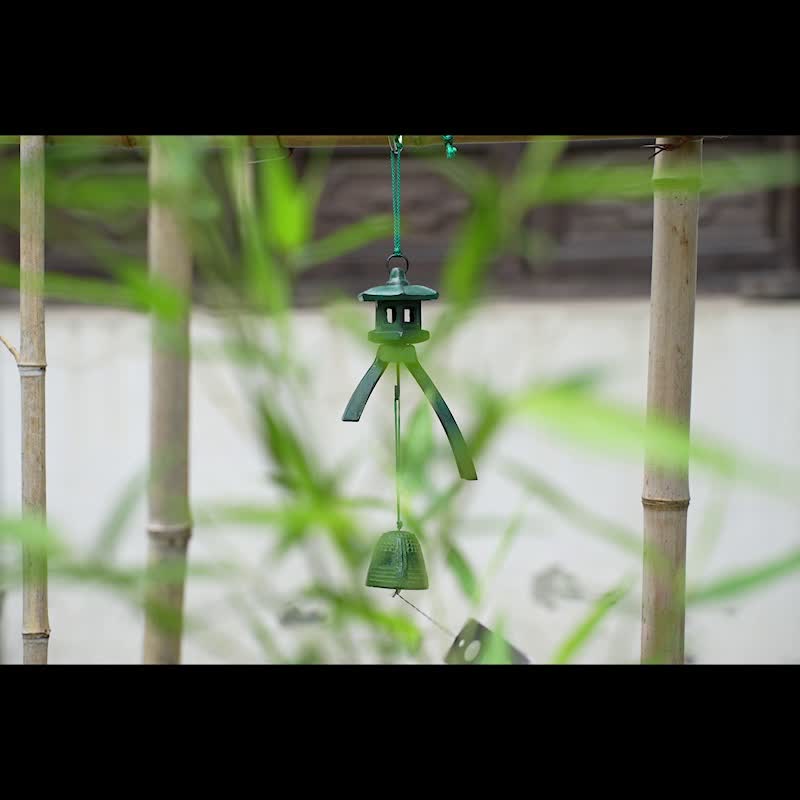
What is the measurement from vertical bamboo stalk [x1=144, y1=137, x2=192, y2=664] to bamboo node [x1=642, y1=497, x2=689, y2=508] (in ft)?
2.02

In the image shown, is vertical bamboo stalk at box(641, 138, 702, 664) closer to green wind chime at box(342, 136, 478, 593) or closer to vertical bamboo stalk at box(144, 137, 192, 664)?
green wind chime at box(342, 136, 478, 593)

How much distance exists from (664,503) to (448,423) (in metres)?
0.30

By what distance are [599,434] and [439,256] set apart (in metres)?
2.43

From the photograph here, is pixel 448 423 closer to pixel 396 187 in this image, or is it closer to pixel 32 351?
pixel 396 187

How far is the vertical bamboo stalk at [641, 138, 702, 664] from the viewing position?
3.64 ft

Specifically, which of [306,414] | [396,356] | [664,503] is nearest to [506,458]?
[664,503]

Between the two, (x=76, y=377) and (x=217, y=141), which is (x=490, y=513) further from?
(x=217, y=141)

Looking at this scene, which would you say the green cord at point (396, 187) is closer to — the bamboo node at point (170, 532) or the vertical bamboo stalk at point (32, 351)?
the vertical bamboo stalk at point (32, 351)

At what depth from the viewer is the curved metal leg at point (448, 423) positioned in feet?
2.87

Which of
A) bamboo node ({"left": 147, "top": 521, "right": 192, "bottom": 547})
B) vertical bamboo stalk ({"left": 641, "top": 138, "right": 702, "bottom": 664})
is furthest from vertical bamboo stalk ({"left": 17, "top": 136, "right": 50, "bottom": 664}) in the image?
vertical bamboo stalk ({"left": 641, "top": 138, "right": 702, "bottom": 664})

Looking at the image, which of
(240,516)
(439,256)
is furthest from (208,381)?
(240,516)

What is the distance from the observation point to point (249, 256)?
0.86 meters

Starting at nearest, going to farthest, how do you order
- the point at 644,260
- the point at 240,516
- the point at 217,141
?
the point at 240,516, the point at 217,141, the point at 644,260

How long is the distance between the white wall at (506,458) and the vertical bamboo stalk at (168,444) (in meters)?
1.01
